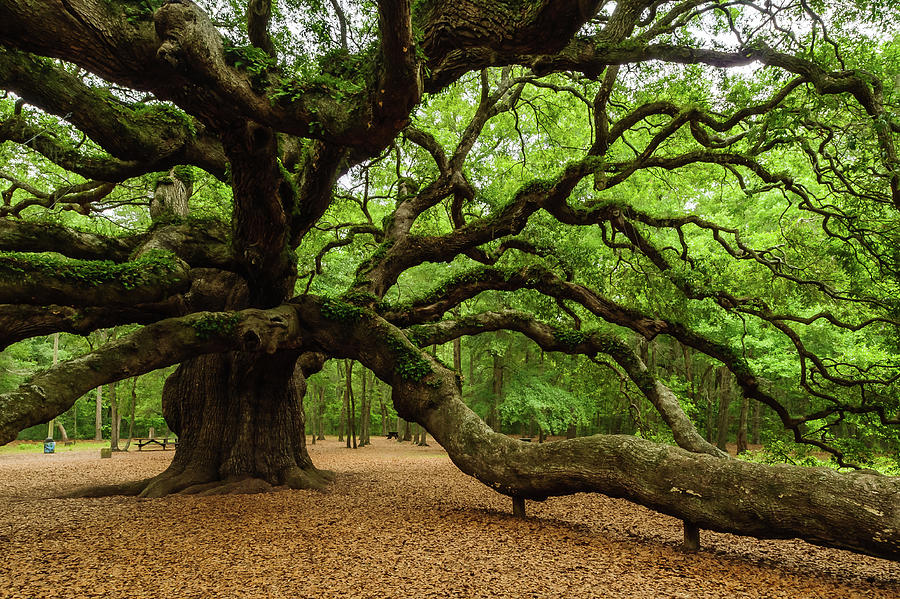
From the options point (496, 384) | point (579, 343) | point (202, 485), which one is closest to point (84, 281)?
point (202, 485)

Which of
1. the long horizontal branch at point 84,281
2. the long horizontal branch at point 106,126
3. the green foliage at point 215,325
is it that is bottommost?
the green foliage at point 215,325

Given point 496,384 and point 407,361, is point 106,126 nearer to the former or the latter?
point 407,361

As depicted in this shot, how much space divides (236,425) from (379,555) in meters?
4.57

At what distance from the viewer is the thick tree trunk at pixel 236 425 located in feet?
22.9

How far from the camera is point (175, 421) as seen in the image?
25.2ft

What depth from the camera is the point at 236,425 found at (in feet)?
23.8

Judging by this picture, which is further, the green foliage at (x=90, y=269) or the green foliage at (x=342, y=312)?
the green foliage at (x=342, y=312)

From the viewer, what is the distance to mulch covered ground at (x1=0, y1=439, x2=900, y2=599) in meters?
3.14

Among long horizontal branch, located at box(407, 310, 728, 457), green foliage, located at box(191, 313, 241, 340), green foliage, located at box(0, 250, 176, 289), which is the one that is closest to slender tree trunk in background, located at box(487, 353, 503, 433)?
long horizontal branch, located at box(407, 310, 728, 457)

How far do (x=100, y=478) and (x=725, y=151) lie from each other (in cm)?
1439

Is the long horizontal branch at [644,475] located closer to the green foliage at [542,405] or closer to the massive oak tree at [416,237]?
the massive oak tree at [416,237]

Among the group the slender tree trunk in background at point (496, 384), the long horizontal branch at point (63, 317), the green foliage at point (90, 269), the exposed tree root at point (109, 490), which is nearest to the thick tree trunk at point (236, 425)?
the exposed tree root at point (109, 490)

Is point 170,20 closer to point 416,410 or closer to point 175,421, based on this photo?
point 416,410

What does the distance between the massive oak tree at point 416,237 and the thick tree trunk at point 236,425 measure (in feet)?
0.16
